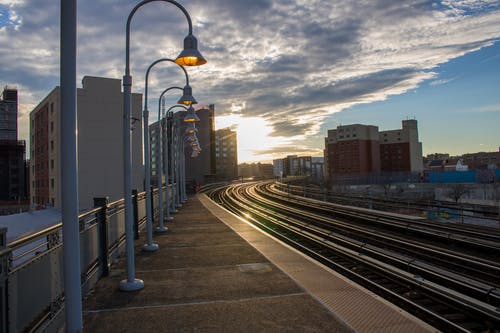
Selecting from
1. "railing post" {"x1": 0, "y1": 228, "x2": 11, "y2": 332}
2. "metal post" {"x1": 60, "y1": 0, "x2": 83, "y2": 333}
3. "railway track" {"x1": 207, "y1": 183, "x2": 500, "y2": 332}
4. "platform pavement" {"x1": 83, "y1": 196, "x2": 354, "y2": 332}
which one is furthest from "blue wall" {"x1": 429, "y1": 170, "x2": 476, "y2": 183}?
"railing post" {"x1": 0, "y1": 228, "x2": 11, "y2": 332}

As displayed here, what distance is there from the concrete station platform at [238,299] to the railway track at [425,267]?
1.45m

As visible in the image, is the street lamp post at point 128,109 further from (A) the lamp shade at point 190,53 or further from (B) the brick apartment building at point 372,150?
(B) the brick apartment building at point 372,150

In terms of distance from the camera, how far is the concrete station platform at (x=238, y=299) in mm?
5055

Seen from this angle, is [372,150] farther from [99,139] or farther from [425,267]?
[425,267]

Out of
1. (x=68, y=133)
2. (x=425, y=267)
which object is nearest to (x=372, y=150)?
(x=425, y=267)

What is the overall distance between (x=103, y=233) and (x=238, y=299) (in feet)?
10.5

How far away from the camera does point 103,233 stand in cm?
753

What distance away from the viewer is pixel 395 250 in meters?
12.8

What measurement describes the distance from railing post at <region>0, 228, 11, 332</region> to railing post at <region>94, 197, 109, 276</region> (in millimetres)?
3927

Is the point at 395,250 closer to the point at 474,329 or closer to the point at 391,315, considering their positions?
the point at 474,329

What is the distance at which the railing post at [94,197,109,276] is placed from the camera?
750 cm

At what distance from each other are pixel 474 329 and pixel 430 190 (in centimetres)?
7142

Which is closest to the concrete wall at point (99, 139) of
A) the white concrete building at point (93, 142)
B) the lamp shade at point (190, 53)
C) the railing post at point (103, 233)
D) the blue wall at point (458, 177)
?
the white concrete building at point (93, 142)

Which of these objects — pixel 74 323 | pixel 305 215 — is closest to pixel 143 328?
pixel 74 323
